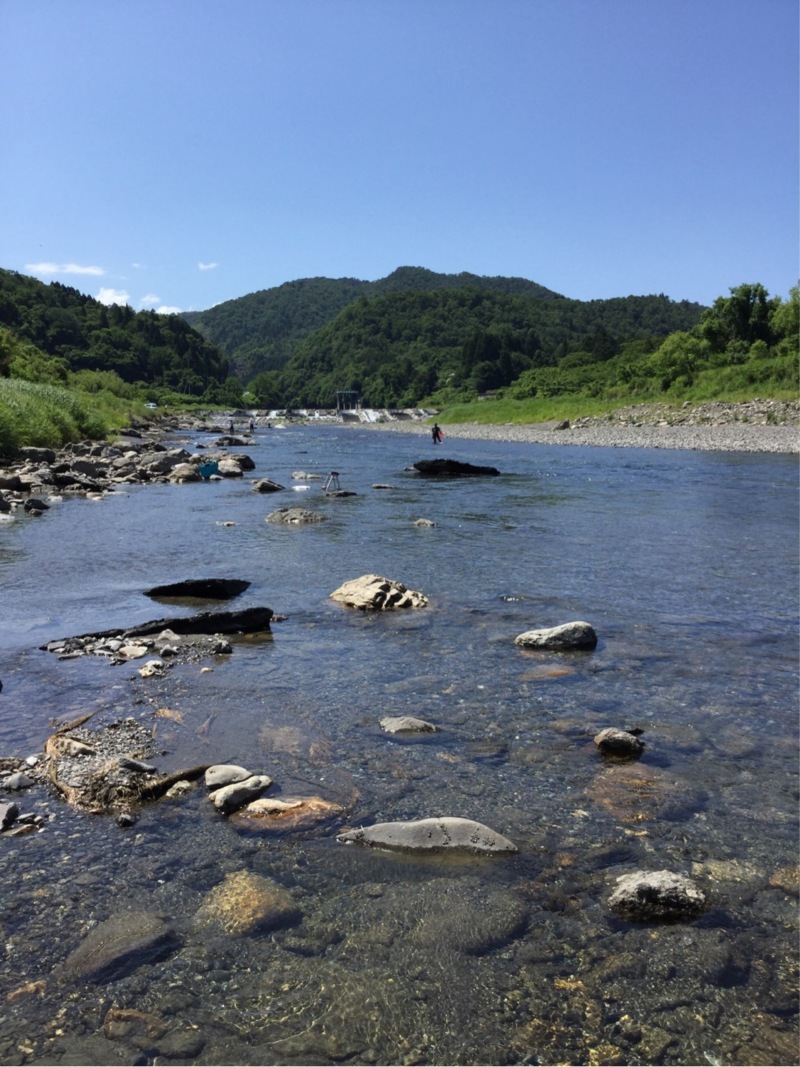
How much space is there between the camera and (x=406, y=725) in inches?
308

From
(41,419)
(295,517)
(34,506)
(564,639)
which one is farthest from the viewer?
(41,419)

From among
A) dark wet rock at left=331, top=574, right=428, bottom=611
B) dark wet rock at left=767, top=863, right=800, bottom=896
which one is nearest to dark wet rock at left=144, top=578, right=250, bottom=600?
dark wet rock at left=331, top=574, right=428, bottom=611

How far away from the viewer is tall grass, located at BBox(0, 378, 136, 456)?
35438 mm

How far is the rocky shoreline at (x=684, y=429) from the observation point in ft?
186

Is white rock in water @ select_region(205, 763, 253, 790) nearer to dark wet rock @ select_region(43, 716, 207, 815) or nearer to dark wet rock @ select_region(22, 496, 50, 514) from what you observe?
dark wet rock @ select_region(43, 716, 207, 815)

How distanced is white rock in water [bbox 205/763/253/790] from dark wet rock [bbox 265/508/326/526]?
15747 mm

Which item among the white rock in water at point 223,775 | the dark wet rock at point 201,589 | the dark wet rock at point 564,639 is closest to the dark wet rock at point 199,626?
the dark wet rock at point 201,589

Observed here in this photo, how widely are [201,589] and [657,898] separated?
973 cm

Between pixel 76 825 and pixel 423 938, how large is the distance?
9.31ft

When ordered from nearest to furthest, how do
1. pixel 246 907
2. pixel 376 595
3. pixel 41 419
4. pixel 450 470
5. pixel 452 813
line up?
pixel 246 907, pixel 452 813, pixel 376 595, pixel 450 470, pixel 41 419

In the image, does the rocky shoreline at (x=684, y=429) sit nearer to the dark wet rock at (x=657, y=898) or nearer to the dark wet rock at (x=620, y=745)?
the dark wet rock at (x=620, y=745)

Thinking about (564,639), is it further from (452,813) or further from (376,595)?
(452,813)

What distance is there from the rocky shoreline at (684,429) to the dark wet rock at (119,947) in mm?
52631

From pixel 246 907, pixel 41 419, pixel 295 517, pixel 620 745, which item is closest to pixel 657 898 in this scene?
pixel 620 745
